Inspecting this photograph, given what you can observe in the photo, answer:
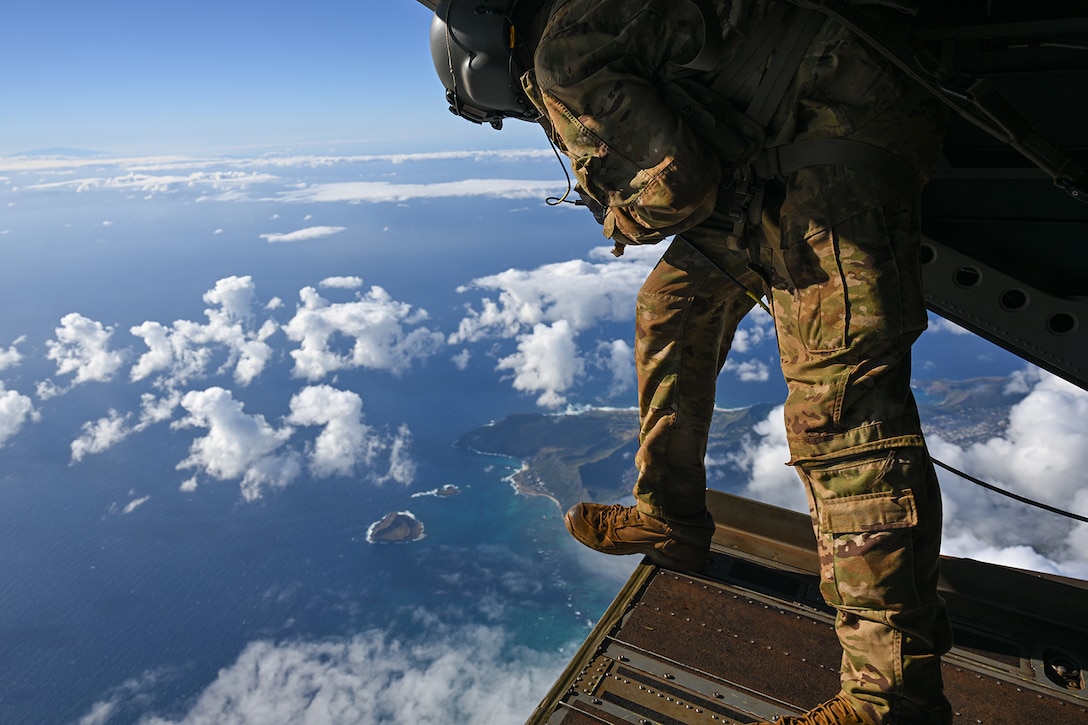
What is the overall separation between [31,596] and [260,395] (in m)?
68.9

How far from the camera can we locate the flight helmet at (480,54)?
10.2 feet

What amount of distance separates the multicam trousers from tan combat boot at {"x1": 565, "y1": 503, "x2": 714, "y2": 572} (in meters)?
1.37

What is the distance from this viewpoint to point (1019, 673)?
2965mm

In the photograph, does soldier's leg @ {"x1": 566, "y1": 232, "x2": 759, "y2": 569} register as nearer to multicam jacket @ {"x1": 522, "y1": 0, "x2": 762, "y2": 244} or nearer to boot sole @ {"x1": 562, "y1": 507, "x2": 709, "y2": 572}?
boot sole @ {"x1": 562, "y1": 507, "x2": 709, "y2": 572}

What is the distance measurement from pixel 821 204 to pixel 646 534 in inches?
81.5

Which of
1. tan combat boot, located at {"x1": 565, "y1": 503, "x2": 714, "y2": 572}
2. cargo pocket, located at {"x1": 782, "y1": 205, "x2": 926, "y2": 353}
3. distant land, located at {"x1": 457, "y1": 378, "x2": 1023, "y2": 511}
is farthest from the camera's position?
distant land, located at {"x1": 457, "y1": 378, "x2": 1023, "y2": 511}

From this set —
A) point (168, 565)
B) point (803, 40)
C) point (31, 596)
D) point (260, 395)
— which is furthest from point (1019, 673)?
point (260, 395)

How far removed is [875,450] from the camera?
6.84ft

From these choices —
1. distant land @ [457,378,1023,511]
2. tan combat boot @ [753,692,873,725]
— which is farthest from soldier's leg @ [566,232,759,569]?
distant land @ [457,378,1023,511]

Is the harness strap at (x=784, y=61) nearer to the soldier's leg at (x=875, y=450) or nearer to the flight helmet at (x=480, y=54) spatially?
the soldier's leg at (x=875, y=450)

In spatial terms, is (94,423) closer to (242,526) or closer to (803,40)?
(242,526)

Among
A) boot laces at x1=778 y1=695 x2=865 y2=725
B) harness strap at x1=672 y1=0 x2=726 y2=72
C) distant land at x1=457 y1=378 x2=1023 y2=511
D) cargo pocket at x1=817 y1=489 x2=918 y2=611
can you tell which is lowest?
boot laces at x1=778 y1=695 x2=865 y2=725

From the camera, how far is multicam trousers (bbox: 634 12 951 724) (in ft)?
6.76

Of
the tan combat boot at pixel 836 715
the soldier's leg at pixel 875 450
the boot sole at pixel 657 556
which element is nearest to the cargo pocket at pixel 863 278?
the soldier's leg at pixel 875 450
